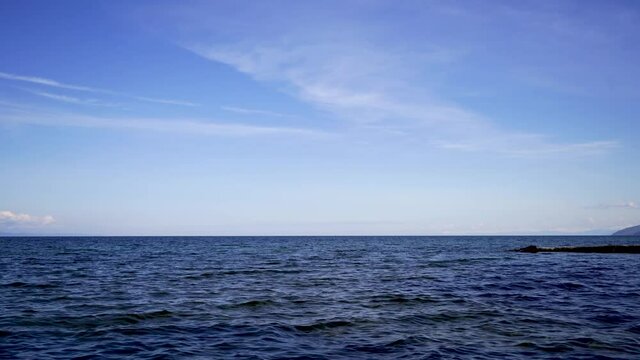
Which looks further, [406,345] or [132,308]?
[132,308]

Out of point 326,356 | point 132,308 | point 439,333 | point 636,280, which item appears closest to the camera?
point 326,356

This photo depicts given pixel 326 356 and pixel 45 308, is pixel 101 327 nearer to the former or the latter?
pixel 45 308

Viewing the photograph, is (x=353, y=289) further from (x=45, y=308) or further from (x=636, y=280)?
(x=636, y=280)

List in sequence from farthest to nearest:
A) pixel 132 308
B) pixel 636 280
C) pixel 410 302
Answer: pixel 636 280
pixel 410 302
pixel 132 308

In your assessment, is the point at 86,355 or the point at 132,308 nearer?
the point at 86,355

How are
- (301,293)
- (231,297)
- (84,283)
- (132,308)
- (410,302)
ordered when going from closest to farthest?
(132,308), (410,302), (231,297), (301,293), (84,283)

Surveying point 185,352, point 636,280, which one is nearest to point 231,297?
point 185,352

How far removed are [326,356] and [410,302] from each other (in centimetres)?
1111

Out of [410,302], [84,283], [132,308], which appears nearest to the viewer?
[132,308]

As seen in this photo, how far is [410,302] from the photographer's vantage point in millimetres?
24594

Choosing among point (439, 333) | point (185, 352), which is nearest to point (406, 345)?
point (439, 333)

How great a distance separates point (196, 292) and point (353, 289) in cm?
930

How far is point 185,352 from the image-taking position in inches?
584

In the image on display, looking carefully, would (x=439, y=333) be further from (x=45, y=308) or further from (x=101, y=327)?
(x=45, y=308)
